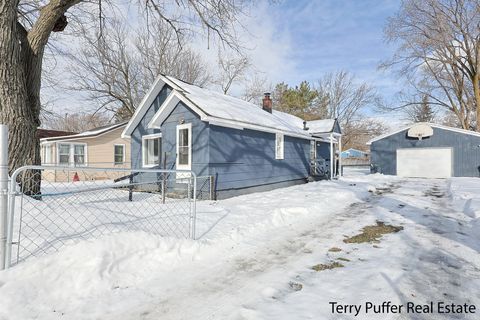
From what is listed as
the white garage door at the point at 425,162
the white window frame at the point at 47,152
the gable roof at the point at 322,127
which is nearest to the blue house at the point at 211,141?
the gable roof at the point at 322,127

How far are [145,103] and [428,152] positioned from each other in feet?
62.6

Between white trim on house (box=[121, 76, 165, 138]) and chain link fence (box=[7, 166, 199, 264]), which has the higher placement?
white trim on house (box=[121, 76, 165, 138])

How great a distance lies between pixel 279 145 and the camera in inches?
522

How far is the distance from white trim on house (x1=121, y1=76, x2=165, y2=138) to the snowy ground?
7.82 meters

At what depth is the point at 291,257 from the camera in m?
4.16

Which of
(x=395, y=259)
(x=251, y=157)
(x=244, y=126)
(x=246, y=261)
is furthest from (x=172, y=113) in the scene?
(x=395, y=259)

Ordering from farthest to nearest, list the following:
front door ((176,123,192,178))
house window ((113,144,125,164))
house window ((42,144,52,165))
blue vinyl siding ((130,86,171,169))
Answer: house window ((113,144,125,164)) → house window ((42,144,52,165)) → blue vinyl siding ((130,86,171,169)) → front door ((176,123,192,178))

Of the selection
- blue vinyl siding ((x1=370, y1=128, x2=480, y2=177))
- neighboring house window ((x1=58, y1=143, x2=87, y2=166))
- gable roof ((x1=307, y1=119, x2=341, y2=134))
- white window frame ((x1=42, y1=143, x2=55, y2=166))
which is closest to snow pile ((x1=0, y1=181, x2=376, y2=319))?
gable roof ((x1=307, y1=119, x2=341, y2=134))

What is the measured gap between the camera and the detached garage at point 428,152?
18.1 metres

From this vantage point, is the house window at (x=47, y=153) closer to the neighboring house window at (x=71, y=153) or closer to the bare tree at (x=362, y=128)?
the neighboring house window at (x=71, y=153)

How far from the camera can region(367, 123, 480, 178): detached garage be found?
1811 cm

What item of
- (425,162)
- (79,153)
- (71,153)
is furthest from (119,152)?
(425,162)

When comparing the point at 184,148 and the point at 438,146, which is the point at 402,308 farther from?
the point at 438,146

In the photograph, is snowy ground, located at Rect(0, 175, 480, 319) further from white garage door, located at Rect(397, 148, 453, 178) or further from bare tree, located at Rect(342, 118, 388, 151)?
bare tree, located at Rect(342, 118, 388, 151)
